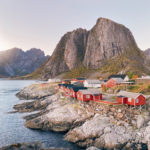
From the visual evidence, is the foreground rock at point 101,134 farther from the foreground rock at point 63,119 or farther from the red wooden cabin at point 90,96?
the red wooden cabin at point 90,96

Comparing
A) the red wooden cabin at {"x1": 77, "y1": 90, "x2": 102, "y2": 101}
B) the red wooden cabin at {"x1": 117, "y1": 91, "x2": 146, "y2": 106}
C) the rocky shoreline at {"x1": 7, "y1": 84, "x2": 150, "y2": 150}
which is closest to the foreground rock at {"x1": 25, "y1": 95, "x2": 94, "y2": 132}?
the rocky shoreline at {"x1": 7, "y1": 84, "x2": 150, "y2": 150}

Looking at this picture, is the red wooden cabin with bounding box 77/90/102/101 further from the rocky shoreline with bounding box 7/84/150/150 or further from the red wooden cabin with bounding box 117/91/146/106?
the red wooden cabin with bounding box 117/91/146/106

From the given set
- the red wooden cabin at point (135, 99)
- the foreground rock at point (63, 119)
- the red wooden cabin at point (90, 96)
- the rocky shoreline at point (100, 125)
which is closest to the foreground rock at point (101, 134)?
the rocky shoreline at point (100, 125)

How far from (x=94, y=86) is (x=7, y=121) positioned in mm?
52922

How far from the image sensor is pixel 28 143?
35562 millimetres

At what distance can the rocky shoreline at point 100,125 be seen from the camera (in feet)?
108

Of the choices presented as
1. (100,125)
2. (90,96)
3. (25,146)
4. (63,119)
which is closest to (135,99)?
(100,125)

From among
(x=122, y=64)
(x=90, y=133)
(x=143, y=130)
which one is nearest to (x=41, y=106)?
(x=90, y=133)

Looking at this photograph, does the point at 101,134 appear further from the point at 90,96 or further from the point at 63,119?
the point at 90,96

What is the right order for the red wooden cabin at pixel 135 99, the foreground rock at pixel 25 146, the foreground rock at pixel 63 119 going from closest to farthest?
1. the foreground rock at pixel 25 146
2. the red wooden cabin at pixel 135 99
3. the foreground rock at pixel 63 119

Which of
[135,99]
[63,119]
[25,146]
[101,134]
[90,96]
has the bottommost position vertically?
[25,146]

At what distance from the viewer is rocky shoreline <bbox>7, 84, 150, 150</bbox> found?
108 feet

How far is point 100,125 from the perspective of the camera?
37.9 metres

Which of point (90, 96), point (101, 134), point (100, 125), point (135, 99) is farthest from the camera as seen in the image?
point (90, 96)
